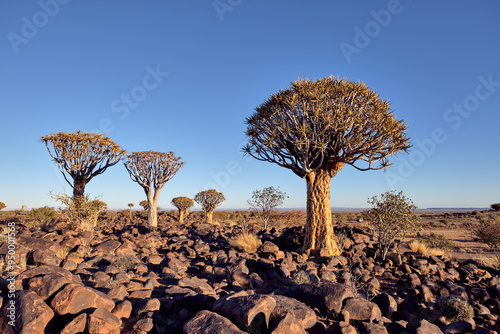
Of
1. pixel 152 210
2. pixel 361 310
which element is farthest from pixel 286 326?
pixel 152 210

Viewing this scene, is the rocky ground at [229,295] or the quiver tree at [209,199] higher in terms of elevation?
the quiver tree at [209,199]

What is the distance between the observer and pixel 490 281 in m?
7.62

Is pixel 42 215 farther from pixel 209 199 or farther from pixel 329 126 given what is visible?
pixel 329 126

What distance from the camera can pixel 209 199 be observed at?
2889cm

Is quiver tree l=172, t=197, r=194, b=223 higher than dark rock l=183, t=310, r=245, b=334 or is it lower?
higher

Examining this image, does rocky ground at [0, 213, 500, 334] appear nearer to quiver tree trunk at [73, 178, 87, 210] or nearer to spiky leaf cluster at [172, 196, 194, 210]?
quiver tree trunk at [73, 178, 87, 210]

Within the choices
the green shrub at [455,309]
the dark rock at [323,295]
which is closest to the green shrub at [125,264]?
the dark rock at [323,295]

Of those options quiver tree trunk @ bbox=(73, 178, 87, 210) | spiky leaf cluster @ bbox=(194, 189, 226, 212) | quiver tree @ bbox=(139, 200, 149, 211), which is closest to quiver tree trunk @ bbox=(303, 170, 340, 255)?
quiver tree trunk @ bbox=(73, 178, 87, 210)

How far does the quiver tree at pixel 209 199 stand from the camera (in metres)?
28.9

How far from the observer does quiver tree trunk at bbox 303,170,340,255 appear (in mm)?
9695

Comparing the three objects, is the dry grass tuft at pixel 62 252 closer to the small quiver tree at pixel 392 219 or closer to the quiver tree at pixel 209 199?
the small quiver tree at pixel 392 219

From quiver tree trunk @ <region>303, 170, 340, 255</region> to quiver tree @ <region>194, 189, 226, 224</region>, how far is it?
19.8 metres

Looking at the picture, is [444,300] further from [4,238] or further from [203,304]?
[4,238]

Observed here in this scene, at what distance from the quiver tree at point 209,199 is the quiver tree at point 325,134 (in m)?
19.3
